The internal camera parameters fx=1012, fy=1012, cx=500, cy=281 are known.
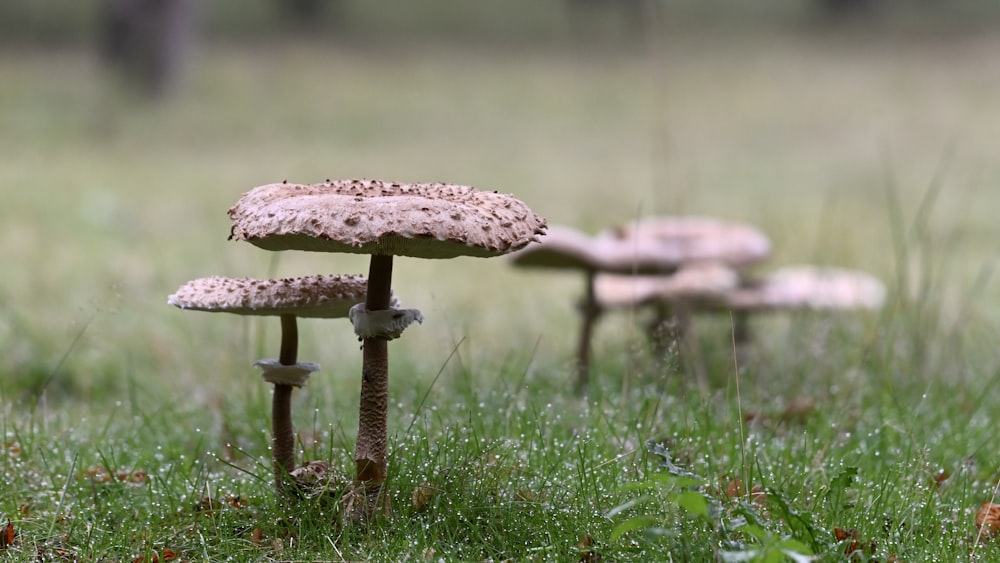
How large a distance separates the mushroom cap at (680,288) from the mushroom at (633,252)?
0.22ft

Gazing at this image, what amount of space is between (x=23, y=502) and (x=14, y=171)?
13.2m

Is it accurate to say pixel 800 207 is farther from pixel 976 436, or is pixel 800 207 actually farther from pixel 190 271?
pixel 976 436

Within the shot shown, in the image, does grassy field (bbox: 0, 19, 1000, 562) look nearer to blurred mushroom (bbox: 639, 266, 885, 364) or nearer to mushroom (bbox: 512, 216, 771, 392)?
blurred mushroom (bbox: 639, 266, 885, 364)

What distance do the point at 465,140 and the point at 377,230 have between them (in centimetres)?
1731

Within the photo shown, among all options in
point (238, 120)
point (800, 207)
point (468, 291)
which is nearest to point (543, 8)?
point (238, 120)

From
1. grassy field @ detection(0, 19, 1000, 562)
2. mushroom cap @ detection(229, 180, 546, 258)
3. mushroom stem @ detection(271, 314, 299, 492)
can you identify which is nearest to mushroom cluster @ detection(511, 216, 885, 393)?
grassy field @ detection(0, 19, 1000, 562)

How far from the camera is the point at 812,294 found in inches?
249

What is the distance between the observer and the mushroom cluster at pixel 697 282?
18.1 feet

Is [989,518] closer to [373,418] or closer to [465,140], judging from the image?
[373,418]

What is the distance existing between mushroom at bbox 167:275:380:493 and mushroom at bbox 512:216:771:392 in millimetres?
1686

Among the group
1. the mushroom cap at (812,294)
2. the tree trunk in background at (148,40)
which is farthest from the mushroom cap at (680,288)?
the tree trunk in background at (148,40)

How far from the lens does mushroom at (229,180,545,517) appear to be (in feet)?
8.04

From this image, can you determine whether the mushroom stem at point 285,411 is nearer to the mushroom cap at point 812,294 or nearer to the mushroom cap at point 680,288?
the mushroom cap at point 680,288

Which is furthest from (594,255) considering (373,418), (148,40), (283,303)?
(148,40)
